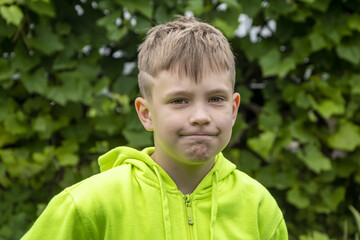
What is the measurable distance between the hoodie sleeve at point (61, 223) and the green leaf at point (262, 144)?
5.55 ft

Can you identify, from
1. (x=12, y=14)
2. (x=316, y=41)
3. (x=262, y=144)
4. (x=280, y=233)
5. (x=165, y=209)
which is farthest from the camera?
(x=262, y=144)

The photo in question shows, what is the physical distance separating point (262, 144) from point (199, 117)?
1691 millimetres

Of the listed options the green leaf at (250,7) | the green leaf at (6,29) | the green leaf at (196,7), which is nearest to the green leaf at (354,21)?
the green leaf at (250,7)

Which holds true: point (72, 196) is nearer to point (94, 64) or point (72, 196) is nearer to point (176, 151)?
point (176, 151)

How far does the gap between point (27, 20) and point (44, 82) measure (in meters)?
0.33

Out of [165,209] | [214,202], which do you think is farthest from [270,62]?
[165,209]

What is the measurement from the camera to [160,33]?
1825 millimetres

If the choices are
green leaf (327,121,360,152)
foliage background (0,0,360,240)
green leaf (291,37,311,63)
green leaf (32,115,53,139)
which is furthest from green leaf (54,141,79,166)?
green leaf (327,121,360,152)

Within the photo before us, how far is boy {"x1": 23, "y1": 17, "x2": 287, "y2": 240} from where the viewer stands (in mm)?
1663

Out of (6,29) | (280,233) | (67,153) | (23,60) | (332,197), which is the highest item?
(6,29)

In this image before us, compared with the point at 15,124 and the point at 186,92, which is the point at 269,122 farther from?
the point at 186,92

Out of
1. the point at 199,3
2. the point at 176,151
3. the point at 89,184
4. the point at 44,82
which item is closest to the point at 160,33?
the point at 176,151

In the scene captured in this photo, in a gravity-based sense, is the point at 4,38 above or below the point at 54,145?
above

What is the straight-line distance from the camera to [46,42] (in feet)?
9.38
